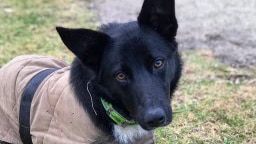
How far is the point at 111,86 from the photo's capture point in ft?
9.82

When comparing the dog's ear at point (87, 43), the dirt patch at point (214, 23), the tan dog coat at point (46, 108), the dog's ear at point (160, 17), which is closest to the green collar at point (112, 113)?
the tan dog coat at point (46, 108)

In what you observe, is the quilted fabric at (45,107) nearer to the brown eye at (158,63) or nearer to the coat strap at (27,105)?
the coat strap at (27,105)

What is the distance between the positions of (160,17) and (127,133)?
87 centimetres

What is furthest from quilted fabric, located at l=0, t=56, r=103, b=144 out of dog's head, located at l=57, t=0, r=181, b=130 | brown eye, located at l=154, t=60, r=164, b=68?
brown eye, located at l=154, t=60, r=164, b=68

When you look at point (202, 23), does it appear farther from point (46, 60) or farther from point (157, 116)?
point (157, 116)

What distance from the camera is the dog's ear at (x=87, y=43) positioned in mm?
2882

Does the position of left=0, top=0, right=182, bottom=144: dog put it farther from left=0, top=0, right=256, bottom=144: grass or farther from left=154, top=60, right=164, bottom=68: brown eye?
left=0, top=0, right=256, bottom=144: grass

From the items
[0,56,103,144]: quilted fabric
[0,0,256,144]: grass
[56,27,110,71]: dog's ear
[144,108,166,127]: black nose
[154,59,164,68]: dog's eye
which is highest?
[56,27,110,71]: dog's ear

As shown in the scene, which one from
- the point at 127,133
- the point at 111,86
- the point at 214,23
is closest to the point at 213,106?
the point at 127,133

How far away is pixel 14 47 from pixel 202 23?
3.00 metres

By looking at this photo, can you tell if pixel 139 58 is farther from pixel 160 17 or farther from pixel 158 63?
pixel 160 17

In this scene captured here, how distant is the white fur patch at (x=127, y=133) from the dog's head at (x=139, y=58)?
0.72ft

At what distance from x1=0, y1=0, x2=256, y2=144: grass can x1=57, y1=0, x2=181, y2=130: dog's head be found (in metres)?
1.24

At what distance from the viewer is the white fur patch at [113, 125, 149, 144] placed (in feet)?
10.6
